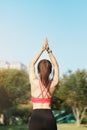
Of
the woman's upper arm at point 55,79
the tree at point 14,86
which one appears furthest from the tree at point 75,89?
the woman's upper arm at point 55,79

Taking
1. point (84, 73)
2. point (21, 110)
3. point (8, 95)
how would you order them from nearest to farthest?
point (84, 73) < point (8, 95) < point (21, 110)

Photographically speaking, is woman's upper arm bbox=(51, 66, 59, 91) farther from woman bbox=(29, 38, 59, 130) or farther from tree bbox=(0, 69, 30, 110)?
tree bbox=(0, 69, 30, 110)

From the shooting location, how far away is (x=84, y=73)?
55875 millimetres

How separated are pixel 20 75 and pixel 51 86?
59532mm

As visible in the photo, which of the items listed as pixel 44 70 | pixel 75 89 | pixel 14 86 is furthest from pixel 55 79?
pixel 14 86

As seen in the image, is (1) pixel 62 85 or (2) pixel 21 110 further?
(2) pixel 21 110

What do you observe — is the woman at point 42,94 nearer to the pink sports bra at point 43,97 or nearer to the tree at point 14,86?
the pink sports bra at point 43,97

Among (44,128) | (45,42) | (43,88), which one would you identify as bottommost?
(44,128)

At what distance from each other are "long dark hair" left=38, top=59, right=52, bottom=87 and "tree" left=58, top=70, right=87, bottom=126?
5066 cm

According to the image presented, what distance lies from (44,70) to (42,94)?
0.30 meters

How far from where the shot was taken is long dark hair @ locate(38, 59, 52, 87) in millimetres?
5203

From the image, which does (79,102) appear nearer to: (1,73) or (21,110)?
(21,110)

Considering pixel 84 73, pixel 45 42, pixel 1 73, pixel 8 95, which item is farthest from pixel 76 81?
pixel 45 42

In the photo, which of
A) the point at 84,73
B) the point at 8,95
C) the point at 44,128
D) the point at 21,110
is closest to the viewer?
the point at 44,128
